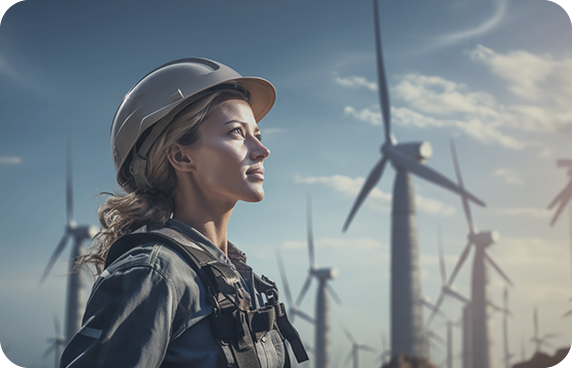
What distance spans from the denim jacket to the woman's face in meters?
0.61

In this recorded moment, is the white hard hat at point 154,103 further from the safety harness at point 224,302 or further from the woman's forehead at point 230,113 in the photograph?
the safety harness at point 224,302

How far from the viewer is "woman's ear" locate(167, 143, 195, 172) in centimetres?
277

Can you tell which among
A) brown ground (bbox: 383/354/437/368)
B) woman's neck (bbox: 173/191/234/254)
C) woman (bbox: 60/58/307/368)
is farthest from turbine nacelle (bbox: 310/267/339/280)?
woman's neck (bbox: 173/191/234/254)

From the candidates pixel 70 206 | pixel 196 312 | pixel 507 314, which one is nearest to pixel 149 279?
pixel 196 312

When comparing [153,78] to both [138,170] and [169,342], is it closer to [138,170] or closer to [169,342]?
[138,170]

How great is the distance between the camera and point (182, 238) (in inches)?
97.3

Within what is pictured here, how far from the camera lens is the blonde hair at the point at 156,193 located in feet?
8.91

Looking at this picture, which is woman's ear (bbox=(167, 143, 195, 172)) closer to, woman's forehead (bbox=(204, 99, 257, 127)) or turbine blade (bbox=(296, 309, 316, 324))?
woman's forehead (bbox=(204, 99, 257, 127))

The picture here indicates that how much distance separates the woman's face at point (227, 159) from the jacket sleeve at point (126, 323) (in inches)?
31.4

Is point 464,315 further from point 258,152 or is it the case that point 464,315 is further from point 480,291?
point 258,152

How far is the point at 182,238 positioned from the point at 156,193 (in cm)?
51

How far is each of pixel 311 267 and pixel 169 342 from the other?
5997cm

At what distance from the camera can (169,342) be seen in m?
2.04

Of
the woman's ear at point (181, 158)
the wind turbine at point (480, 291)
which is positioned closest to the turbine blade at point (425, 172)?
the wind turbine at point (480, 291)
